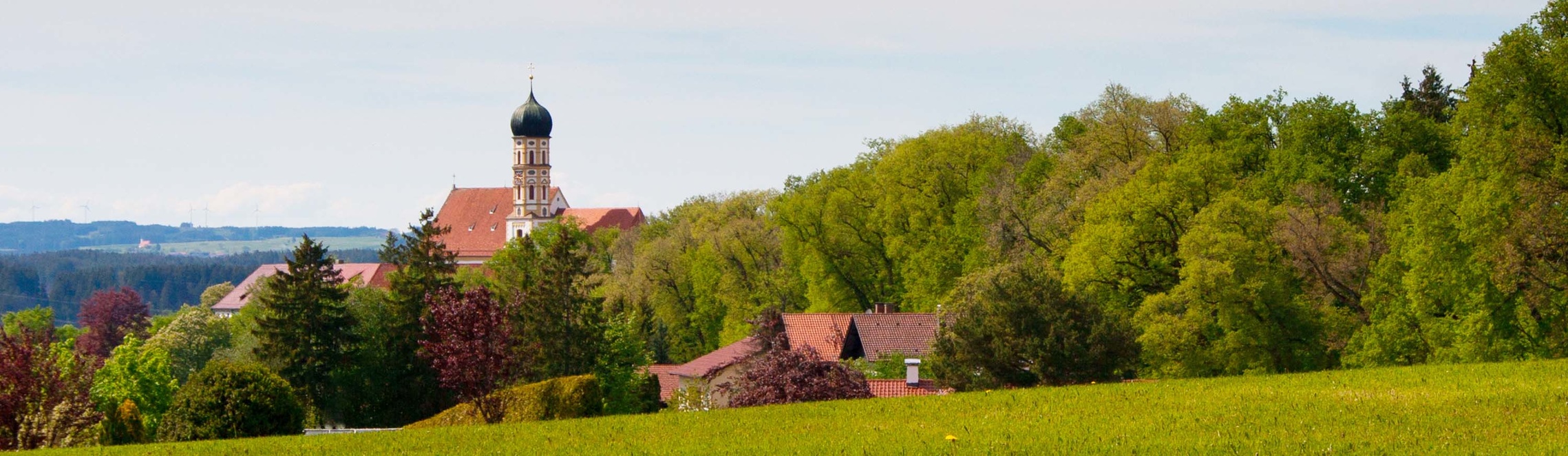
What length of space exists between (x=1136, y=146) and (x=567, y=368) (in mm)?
21850

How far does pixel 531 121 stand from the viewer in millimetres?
170125

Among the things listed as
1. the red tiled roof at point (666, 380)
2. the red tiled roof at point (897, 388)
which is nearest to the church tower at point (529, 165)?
the red tiled roof at point (666, 380)

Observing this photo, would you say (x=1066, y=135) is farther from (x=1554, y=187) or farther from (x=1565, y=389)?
(x=1565, y=389)

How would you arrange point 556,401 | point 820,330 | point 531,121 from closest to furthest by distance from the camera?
point 556,401 → point 820,330 → point 531,121

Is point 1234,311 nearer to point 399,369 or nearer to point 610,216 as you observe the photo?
point 399,369

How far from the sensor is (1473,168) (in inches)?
1518

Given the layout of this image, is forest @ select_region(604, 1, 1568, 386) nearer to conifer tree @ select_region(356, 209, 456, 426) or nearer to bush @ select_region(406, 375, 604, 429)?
bush @ select_region(406, 375, 604, 429)

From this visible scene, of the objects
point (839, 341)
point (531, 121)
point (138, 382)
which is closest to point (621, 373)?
point (839, 341)

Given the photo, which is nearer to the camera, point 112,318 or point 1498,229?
point 1498,229

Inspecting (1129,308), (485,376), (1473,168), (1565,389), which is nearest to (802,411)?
(1565,389)

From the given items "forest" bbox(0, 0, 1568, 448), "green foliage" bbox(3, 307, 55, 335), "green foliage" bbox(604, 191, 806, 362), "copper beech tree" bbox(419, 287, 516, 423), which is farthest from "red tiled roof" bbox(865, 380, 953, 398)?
"green foliage" bbox(3, 307, 55, 335)

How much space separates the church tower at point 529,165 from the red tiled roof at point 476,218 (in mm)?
1720

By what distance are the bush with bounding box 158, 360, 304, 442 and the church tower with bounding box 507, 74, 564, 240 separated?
135 m

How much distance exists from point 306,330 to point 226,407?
21021 mm
